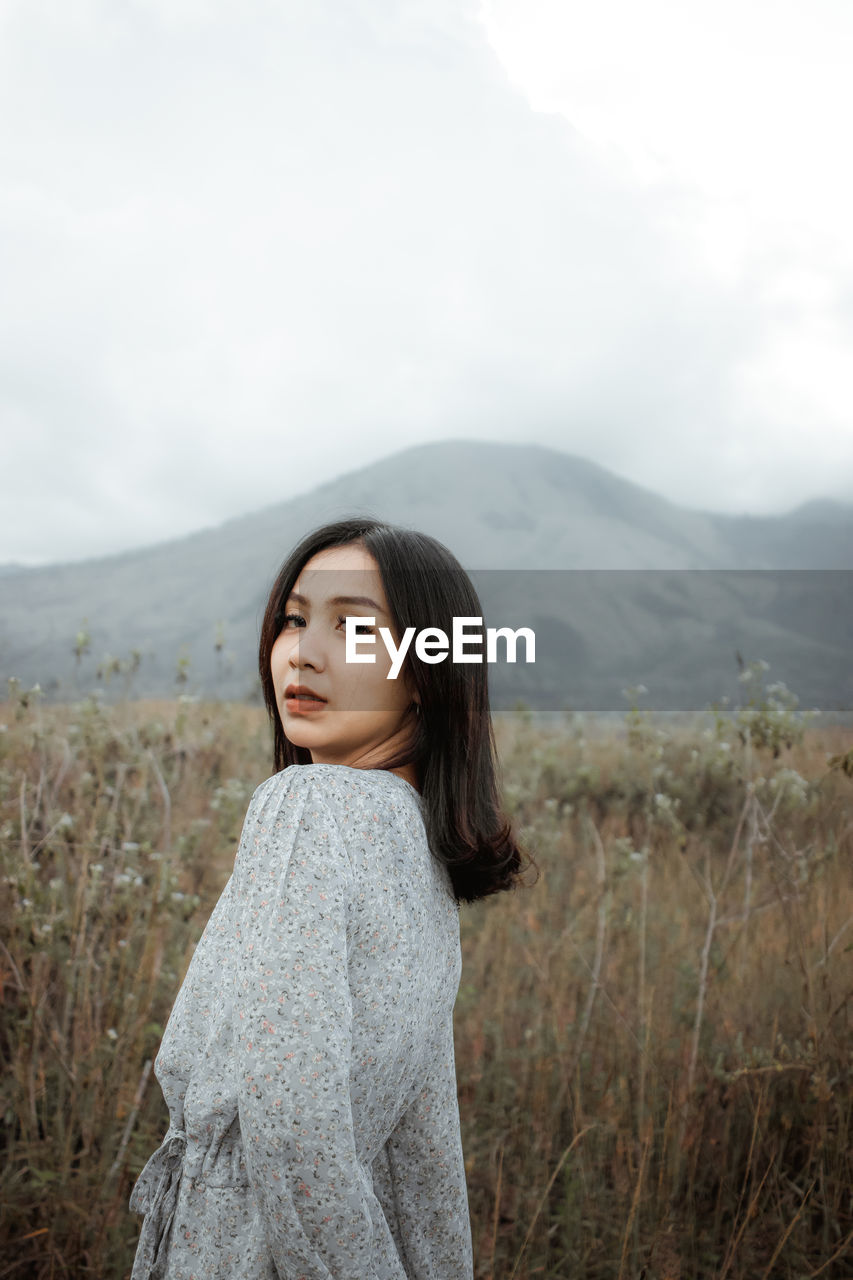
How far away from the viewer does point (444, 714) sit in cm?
111

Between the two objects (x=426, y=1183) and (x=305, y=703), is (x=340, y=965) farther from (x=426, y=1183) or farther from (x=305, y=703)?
(x=426, y=1183)

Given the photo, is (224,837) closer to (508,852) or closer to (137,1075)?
(137,1075)

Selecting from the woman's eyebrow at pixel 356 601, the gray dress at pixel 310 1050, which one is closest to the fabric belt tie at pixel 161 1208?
the gray dress at pixel 310 1050

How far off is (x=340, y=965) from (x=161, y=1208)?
0.42 m

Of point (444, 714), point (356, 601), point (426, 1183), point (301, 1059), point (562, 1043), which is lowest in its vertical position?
point (562, 1043)

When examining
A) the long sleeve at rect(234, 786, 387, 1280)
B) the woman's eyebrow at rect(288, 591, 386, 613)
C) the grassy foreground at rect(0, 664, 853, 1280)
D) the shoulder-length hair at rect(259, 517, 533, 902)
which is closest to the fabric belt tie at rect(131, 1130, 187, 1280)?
the long sleeve at rect(234, 786, 387, 1280)

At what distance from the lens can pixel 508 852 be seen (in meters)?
1.10

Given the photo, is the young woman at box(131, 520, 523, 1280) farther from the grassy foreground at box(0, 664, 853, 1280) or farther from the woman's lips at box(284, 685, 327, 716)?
the grassy foreground at box(0, 664, 853, 1280)

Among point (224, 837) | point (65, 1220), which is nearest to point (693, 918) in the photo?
point (224, 837)

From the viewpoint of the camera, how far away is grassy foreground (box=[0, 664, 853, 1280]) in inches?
76.4

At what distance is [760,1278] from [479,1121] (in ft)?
2.75

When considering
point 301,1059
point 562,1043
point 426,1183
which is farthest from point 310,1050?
point 562,1043

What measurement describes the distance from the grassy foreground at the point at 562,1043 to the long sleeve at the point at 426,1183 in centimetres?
44

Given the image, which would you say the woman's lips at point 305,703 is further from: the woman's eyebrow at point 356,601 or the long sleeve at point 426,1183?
the long sleeve at point 426,1183
